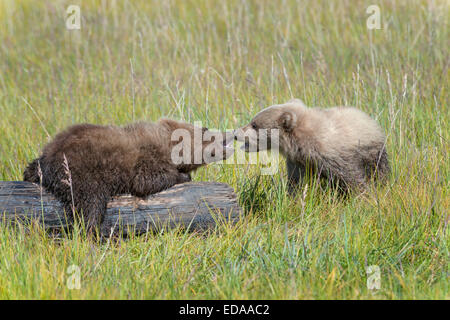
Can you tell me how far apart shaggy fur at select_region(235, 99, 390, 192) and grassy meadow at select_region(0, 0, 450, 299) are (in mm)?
187

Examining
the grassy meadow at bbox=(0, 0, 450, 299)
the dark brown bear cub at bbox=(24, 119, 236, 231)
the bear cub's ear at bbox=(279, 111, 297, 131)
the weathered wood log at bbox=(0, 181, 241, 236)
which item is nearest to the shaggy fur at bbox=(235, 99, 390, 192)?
the bear cub's ear at bbox=(279, 111, 297, 131)

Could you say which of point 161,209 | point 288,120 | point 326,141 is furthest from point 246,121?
point 161,209

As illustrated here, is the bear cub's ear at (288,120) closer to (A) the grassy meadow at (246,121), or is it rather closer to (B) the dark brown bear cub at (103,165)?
(A) the grassy meadow at (246,121)

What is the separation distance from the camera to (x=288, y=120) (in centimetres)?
538

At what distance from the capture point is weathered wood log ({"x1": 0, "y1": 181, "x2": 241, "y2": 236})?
4.31 metres

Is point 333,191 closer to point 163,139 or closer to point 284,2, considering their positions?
point 163,139

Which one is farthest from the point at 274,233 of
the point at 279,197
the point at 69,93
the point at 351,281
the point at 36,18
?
the point at 36,18

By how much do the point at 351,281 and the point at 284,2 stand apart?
7.06 meters

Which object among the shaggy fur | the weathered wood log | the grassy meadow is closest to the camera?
the grassy meadow

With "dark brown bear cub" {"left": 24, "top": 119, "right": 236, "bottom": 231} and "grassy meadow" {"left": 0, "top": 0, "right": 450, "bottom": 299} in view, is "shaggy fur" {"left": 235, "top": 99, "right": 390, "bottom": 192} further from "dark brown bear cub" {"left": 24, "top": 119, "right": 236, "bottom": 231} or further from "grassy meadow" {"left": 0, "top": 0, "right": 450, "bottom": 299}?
"dark brown bear cub" {"left": 24, "top": 119, "right": 236, "bottom": 231}

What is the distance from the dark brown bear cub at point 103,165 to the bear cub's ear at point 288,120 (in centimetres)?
107

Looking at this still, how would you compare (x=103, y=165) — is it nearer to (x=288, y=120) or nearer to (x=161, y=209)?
(x=161, y=209)

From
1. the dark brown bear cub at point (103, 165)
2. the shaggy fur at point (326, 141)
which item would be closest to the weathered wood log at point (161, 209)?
the dark brown bear cub at point (103, 165)

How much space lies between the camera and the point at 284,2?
968 centimetres
